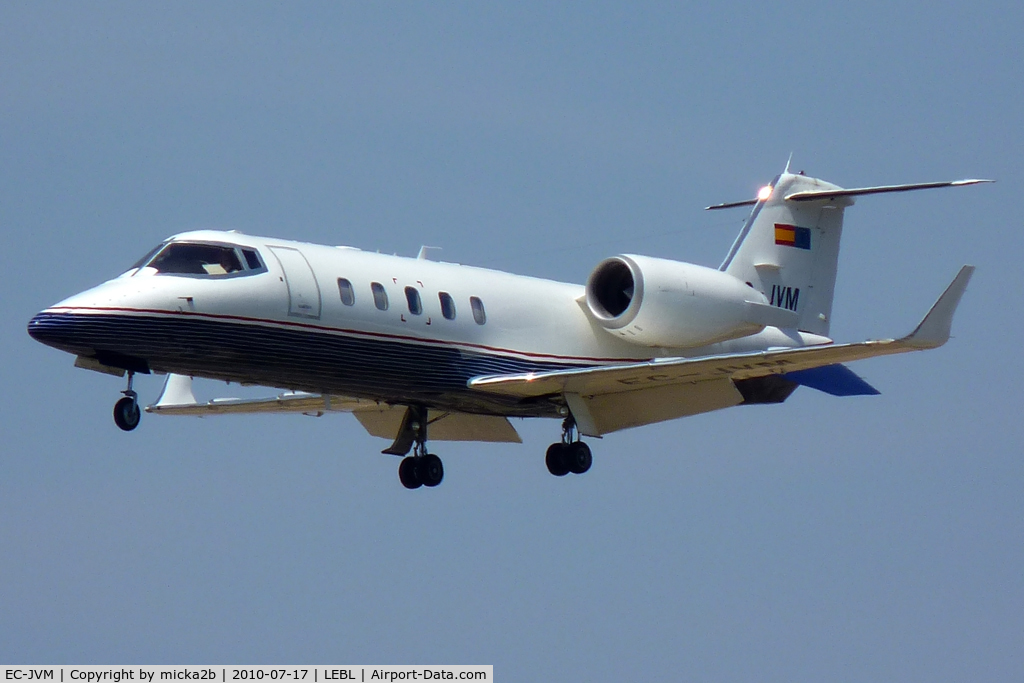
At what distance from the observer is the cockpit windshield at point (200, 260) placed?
85.9 ft

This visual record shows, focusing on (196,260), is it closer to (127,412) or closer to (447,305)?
(127,412)

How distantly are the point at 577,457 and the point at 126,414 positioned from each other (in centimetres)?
791

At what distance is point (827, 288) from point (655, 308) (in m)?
4.67

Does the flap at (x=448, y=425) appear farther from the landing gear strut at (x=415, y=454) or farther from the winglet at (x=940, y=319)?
the winglet at (x=940, y=319)

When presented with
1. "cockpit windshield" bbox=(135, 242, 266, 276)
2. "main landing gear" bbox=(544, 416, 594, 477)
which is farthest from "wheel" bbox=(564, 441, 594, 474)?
"cockpit windshield" bbox=(135, 242, 266, 276)

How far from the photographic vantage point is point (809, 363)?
27.8 m

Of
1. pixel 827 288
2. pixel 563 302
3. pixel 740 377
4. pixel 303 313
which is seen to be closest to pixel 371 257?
pixel 303 313

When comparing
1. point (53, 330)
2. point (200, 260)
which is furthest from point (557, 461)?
point (53, 330)

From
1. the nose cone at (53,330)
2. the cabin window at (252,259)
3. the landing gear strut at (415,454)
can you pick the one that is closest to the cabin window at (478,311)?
the landing gear strut at (415,454)

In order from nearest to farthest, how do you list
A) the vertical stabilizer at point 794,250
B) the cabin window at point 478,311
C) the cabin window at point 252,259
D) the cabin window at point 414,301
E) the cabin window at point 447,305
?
1. the cabin window at point 252,259
2. the cabin window at point 414,301
3. the cabin window at point 447,305
4. the cabin window at point 478,311
5. the vertical stabilizer at point 794,250

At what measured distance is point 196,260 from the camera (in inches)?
1038

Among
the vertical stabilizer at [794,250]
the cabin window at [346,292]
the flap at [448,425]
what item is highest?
the vertical stabilizer at [794,250]

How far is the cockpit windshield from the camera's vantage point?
2619 centimetres

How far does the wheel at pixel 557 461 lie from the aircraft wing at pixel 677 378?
57cm
